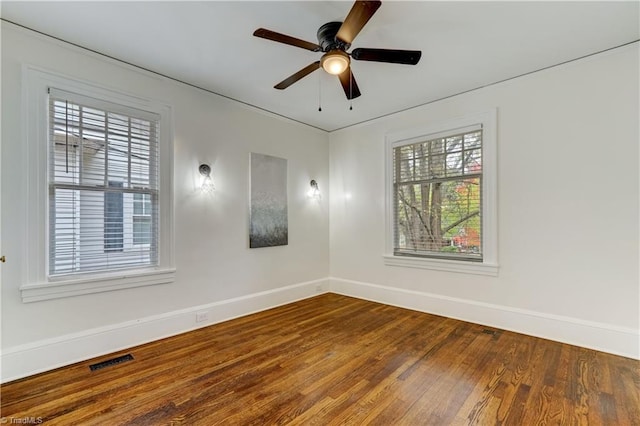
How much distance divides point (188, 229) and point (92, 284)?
1.00m

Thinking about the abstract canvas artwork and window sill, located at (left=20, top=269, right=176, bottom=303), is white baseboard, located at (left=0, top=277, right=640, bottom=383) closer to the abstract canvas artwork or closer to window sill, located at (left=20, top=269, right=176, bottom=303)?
window sill, located at (left=20, top=269, right=176, bottom=303)

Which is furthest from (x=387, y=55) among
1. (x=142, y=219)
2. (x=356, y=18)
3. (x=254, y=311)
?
(x=254, y=311)

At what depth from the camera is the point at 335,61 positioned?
2244 millimetres

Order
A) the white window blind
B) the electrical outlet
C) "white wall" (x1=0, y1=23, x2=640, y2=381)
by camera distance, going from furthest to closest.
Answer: the white window blind
the electrical outlet
"white wall" (x1=0, y1=23, x2=640, y2=381)

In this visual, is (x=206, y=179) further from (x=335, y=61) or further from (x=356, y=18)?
(x=356, y=18)

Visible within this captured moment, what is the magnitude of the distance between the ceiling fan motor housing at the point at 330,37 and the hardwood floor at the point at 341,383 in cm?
256

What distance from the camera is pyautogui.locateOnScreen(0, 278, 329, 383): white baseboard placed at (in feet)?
7.78

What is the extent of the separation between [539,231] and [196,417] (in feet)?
11.6

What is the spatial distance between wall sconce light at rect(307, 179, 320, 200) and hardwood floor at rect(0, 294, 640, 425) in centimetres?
225

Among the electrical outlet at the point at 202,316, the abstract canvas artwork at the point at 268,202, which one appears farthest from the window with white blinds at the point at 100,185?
the abstract canvas artwork at the point at 268,202

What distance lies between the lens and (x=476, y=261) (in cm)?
359

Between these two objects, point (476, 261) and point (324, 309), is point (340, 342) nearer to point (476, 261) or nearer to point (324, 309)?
point (324, 309)

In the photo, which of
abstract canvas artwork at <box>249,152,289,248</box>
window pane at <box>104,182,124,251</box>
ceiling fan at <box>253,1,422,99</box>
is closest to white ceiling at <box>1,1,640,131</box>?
ceiling fan at <box>253,1,422,99</box>

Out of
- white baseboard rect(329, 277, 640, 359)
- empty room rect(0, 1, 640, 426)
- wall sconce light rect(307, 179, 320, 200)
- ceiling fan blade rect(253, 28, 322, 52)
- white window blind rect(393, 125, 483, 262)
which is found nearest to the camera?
ceiling fan blade rect(253, 28, 322, 52)
